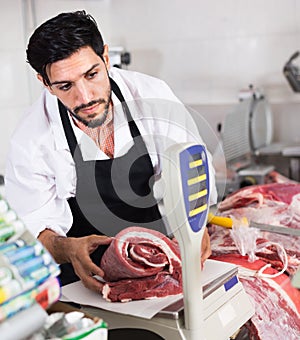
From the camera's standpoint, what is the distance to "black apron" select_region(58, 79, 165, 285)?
45.9 inches

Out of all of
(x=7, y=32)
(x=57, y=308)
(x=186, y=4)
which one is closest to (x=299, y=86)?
(x=186, y=4)

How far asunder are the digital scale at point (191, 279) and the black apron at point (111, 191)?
0.20 m

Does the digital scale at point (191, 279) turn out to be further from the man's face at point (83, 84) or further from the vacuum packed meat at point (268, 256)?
the man's face at point (83, 84)

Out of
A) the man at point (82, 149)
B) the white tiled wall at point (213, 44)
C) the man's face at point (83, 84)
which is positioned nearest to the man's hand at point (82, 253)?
the man at point (82, 149)

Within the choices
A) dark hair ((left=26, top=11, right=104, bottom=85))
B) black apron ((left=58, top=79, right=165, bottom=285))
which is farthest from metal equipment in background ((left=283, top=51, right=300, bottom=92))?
dark hair ((left=26, top=11, right=104, bottom=85))

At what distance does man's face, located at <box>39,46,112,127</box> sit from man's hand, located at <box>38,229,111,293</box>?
239 mm

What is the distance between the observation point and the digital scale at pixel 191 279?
839 millimetres

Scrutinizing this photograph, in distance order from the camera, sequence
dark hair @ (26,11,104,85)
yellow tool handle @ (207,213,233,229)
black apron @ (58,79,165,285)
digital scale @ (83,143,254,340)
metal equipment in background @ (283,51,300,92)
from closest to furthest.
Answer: digital scale @ (83,143,254,340)
dark hair @ (26,11,104,85)
black apron @ (58,79,165,285)
yellow tool handle @ (207,213,233,229)
metal equipment in background @ (283,51,300,92)

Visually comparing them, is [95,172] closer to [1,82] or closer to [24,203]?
[24,203]

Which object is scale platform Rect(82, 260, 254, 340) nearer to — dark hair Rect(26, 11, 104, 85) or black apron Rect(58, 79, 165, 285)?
black apron Rect(58, 79, 165, 285)

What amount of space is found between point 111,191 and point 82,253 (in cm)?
Answer: 20

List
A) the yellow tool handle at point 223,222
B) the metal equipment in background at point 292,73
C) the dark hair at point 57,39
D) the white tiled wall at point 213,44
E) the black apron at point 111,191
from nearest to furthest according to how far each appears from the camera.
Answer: the dark hair at point 57,39
the black apron at point 111,191
the yellow tool handle at point 223,222
the metal equipment in background at point 292,73
the white tiled wall at point 213,44

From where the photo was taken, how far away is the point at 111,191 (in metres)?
1.24

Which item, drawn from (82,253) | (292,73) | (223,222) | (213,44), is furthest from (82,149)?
(213,44)
